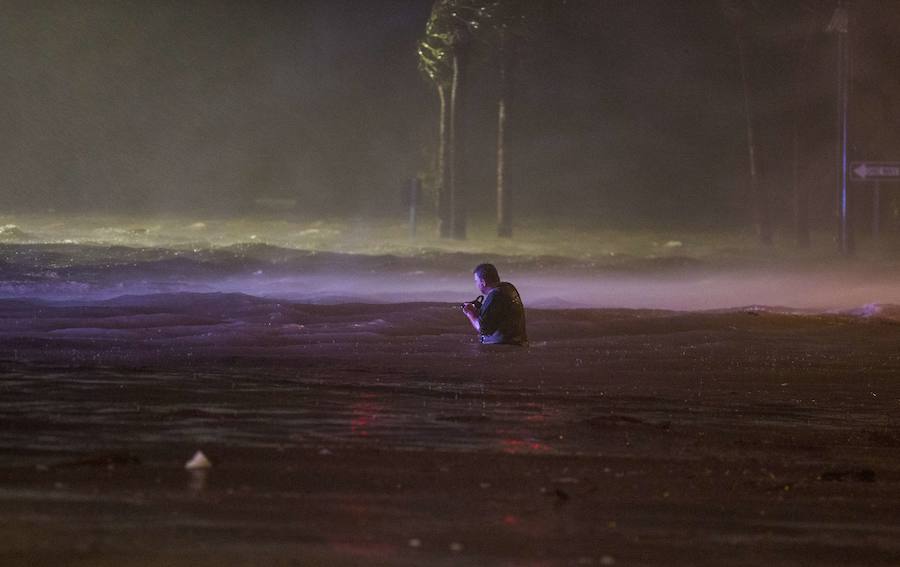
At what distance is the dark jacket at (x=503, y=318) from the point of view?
13.8m

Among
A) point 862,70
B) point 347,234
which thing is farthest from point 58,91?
point 862,70

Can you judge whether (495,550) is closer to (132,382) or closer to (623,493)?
(623,493)

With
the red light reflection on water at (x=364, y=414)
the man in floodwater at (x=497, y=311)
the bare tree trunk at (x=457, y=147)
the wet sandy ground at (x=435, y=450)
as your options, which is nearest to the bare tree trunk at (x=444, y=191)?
the bare tree trunk at (x=457, y=147)

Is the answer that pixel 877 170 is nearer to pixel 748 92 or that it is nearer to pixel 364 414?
pixel 748 92

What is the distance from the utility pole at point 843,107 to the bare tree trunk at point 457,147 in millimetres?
9034

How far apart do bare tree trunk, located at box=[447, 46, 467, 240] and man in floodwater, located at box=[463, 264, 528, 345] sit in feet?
62.6

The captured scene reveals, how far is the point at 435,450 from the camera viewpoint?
7910mm

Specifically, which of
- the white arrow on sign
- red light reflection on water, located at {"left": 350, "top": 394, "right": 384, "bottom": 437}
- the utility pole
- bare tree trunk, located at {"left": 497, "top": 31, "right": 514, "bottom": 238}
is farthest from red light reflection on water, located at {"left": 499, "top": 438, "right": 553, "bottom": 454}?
bare tree trunk, located at {"left": 497, "top": 31, "right": 514, "bottom": 238}

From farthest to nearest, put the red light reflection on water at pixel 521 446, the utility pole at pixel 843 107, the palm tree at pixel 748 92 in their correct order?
the palm tree at pixel 748 92 → the utility pole at pixel 843 107 → the red light reflection on water at pixel 521 446

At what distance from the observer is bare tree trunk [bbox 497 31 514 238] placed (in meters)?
33.3

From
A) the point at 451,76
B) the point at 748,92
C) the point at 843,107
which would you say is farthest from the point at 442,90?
the point at 843,107

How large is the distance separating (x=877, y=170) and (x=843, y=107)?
268 cm

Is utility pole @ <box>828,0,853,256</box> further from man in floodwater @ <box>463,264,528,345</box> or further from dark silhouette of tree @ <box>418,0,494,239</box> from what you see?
man in floodwater @ <box>463,264,528,345</box>

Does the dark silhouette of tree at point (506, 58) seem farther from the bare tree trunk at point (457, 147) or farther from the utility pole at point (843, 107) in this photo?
the utility pole at point (843, 107)
